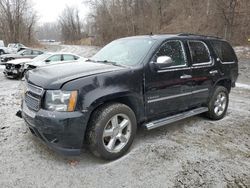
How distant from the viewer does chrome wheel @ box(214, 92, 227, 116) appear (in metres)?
5.36

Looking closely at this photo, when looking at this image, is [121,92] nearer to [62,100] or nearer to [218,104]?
[62,100]

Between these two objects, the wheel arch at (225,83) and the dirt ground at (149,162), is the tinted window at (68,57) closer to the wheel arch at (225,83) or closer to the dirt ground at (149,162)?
the dirt ground at (149,162)

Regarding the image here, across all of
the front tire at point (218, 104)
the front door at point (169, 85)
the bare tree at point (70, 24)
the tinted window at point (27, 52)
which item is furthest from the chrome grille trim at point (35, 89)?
the bare tree at point (70, 24)

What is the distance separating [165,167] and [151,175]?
30 centimetres

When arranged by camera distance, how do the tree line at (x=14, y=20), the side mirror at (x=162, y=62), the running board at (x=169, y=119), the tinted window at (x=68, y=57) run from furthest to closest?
the tree line at (x=14, y=20)
the tinted window at (x=68, y=57)
the running board at (x=169, y=119)
the side mirror at (x=162, y=62)

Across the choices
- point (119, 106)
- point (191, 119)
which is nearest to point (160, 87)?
point (119, 106)

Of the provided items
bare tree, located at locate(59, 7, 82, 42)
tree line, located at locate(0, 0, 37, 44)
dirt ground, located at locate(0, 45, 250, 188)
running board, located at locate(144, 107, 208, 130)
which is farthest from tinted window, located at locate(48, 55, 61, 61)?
bare tree, located at locate(59, 7, 82, 42)

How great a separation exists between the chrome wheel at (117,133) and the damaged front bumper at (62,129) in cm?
41

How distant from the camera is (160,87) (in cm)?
402

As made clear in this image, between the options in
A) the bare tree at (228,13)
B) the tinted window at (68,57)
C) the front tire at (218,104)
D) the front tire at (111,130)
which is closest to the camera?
the front tire at (111,130)

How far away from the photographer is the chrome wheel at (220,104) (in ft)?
17.6

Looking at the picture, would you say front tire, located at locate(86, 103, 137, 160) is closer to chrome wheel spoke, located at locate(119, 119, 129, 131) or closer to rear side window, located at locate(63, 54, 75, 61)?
chrome wheel spoke, located at locate(119, 119, 129, 131)

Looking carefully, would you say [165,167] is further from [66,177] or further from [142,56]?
[142,56]

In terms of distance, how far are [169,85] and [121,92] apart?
3.41ft
